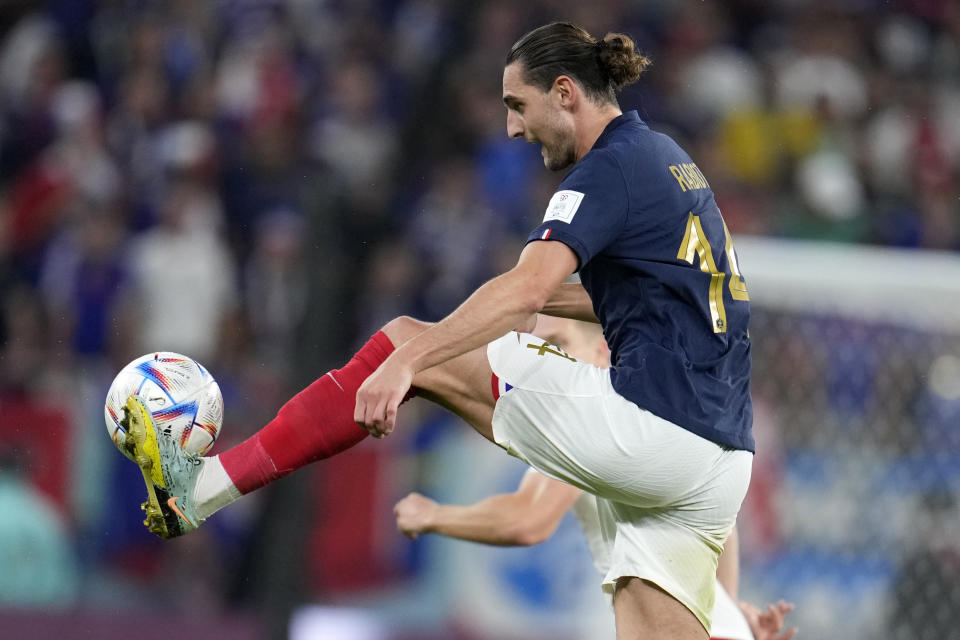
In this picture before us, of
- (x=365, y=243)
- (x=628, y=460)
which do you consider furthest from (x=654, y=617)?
(x=365, y=243)

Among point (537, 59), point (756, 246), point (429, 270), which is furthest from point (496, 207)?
point (537, 59)

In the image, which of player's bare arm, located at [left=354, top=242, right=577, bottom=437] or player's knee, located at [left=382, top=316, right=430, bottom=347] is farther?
player's knee, located at [left=382, top=316, right=430, bottom=347]

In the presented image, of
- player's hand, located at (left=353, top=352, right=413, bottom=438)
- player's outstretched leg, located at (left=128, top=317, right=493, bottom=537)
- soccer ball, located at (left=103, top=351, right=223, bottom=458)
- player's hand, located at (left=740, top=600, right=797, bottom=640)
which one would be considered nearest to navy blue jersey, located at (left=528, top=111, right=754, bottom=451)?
player's outstretched leg, located at (left=128, top=317, right=493, bottom=537)

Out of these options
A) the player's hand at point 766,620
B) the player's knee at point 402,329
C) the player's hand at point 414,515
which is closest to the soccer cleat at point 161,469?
the player's knee at point 402,329

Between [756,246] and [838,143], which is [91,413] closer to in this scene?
[756,246]

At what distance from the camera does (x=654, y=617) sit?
375cm

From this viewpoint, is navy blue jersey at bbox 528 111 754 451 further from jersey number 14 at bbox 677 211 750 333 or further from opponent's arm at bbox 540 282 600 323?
opponent's arm at bbox 540 282 600 323

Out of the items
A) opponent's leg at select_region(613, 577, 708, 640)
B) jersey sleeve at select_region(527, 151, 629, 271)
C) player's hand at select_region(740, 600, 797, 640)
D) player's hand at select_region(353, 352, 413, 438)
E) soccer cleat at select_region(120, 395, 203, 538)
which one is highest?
jersey sleeve at select_region(527, 151, 629, 271)

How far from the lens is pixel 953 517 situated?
274 inches

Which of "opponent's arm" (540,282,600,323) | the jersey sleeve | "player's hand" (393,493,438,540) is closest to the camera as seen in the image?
the jersey sleeve

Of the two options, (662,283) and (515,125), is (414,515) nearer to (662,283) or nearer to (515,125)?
(662,283)

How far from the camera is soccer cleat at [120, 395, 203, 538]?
3.66 meters

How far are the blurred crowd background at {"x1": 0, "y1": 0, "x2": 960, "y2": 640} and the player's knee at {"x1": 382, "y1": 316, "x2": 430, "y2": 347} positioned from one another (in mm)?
2551

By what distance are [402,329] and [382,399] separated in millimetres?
555
